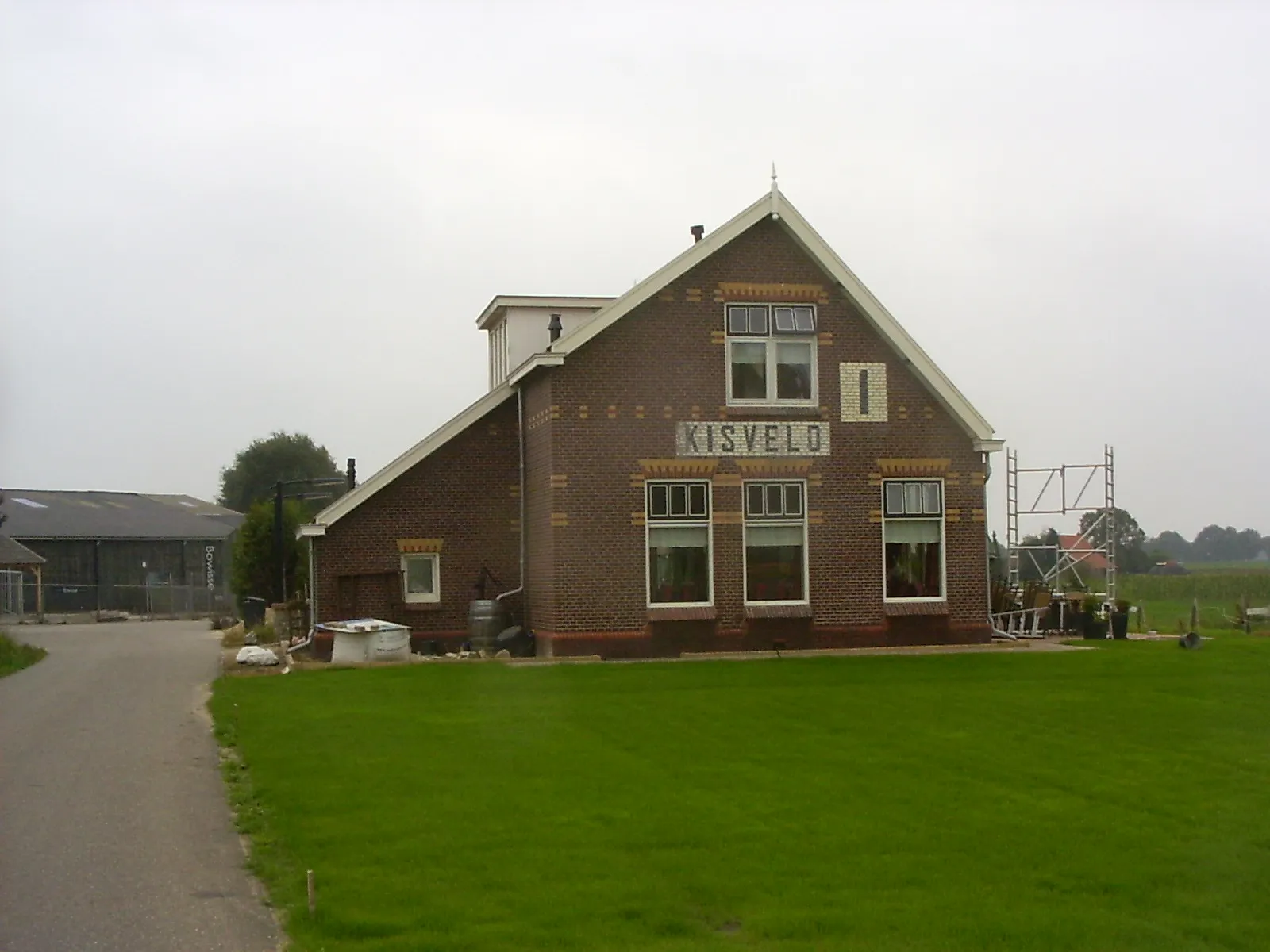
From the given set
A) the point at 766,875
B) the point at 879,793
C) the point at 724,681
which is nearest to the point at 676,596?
the point at 724,681

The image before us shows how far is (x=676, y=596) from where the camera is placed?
2533cm

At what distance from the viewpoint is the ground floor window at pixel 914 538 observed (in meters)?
26.2

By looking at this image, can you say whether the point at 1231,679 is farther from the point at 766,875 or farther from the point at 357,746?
the point at 766,875

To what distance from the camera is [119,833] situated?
10.8 metres

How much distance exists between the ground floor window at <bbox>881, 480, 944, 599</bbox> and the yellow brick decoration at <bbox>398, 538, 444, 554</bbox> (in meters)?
7.92

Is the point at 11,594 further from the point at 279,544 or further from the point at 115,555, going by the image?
the point at 279,544

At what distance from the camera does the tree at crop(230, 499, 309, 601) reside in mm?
38375

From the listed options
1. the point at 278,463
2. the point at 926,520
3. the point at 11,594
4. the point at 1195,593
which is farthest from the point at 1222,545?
the point at 278,463

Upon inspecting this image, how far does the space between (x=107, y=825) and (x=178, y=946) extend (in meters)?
3.76

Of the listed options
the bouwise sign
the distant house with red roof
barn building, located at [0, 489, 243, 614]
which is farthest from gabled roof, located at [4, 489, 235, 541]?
the bouwise sign

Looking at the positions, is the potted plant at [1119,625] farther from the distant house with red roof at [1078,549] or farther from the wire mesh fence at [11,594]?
the wire mesh fence at [11,594]

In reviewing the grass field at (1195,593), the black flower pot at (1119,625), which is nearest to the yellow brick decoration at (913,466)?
the black flower pot at (1119,625)

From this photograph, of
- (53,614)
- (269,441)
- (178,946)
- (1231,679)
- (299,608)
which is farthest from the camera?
(269,441)

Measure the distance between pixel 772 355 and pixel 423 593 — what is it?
7.41 m
